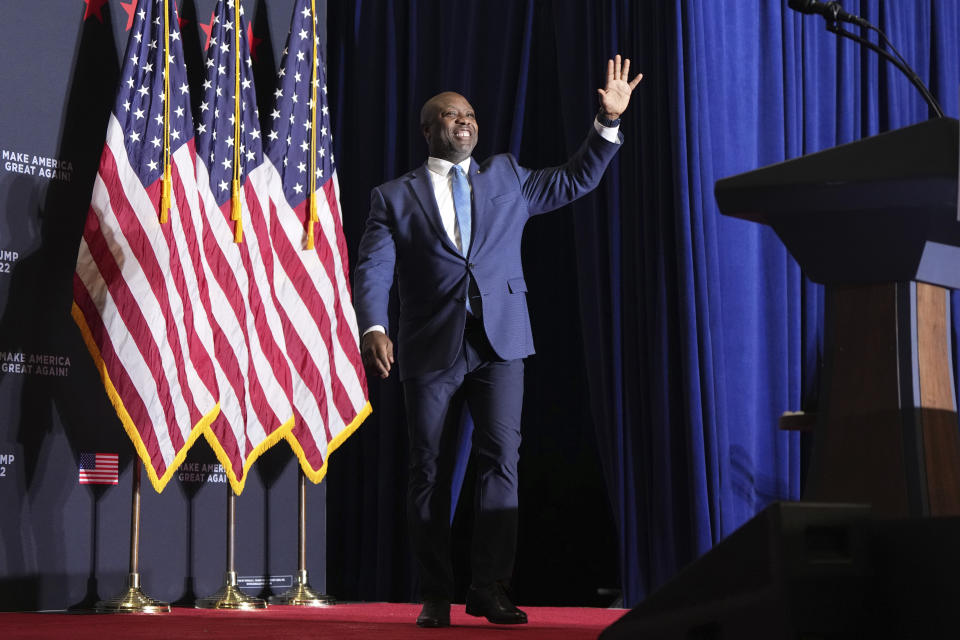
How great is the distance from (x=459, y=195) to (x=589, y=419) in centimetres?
193

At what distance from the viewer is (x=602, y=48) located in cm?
474

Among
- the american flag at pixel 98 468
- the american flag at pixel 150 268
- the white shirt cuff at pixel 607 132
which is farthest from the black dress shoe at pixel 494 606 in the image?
the american flag at pixel 98 468

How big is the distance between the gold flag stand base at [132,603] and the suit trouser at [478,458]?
156 cm

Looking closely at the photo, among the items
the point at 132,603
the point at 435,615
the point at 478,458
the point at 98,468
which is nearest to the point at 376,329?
the point at 478,458

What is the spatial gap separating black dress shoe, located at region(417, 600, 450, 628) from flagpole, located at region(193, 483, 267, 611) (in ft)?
5.51

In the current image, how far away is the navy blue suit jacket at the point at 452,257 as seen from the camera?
325 cm

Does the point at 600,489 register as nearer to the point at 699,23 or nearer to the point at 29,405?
the point at 699,23

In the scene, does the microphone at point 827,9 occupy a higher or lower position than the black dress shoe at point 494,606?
higher

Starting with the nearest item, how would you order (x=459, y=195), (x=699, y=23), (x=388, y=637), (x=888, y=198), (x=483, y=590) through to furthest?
(x=888, y=198), (x=388, y=637), (x=483, y=590), (x=459, y=195), (x=699, y=23)

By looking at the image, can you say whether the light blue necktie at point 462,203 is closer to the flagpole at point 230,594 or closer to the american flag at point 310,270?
the american flag at point 310,270

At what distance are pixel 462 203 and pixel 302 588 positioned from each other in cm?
229

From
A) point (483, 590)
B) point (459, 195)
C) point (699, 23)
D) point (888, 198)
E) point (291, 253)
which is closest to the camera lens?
point (888, 198)

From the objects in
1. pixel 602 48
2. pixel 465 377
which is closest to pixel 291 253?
pixel 602 48

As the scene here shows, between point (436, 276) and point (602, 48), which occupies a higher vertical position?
point (602, 48)
